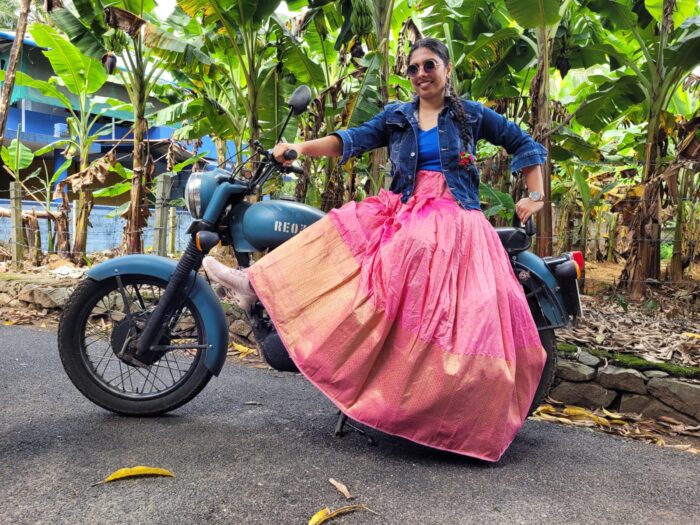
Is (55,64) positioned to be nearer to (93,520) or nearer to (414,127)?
(414,127)

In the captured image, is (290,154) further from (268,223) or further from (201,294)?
(201,294)

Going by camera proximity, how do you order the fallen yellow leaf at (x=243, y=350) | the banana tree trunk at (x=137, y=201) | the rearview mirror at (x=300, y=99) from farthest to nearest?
the banana tree trunk at (x=137, y=201)
the fallen yellow leaf at (x=243, y=350)
the rearview mirror at (x=300, y=99)

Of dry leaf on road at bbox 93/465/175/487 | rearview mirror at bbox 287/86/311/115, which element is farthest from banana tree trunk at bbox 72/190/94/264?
dry leaf on road at bbox 93/465/175/487

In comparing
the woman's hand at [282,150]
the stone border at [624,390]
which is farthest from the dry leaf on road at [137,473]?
the stone border at [624,390]

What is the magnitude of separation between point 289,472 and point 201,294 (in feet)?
3.01

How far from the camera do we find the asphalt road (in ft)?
5.82

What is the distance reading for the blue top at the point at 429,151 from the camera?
252 cm

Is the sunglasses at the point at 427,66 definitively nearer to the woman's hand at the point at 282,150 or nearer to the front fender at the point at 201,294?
the woman's hand at the point at 282,150

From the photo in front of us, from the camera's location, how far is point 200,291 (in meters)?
2.60

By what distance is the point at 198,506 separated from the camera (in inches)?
69.6

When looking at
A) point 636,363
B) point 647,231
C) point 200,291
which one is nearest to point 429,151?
point 200,291

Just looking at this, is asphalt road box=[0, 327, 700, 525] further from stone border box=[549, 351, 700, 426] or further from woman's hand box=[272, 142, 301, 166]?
woman's hand box=[272, 142, 301, 166]

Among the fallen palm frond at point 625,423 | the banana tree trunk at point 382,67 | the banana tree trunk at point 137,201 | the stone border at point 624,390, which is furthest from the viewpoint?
the banana tree trunk at point 137,201

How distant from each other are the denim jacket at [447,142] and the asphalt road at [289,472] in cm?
107
